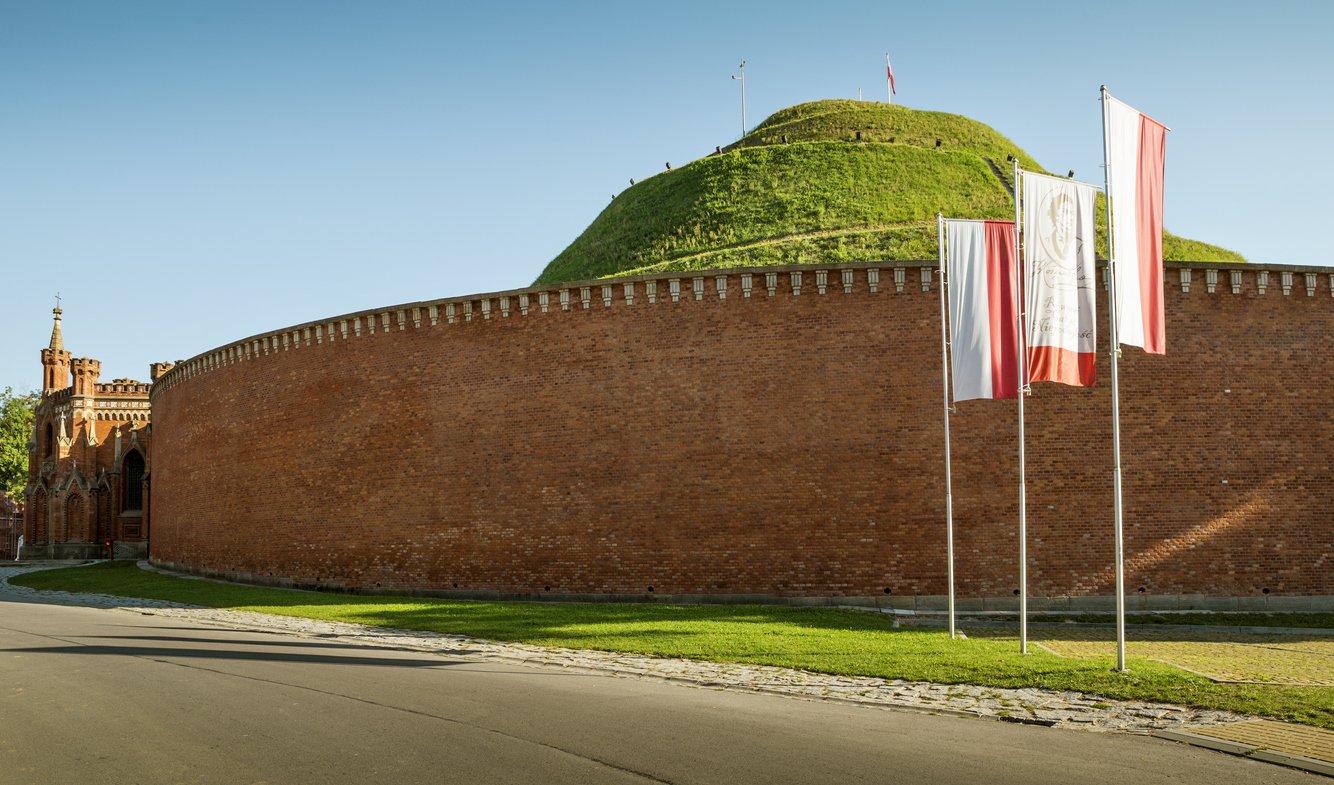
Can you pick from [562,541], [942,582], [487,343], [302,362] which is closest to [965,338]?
[942,582]

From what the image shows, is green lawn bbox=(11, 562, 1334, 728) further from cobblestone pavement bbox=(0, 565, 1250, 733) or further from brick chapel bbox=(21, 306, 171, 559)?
brick chapel bbox=(21, 306, 171, 559)

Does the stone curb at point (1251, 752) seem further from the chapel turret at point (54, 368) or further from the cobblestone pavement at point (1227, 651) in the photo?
the chapel turret at point (54, 368)

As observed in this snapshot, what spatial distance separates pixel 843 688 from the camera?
11.9 m

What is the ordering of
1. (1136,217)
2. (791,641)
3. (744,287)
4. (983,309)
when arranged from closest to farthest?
(1136,217)
(791,641)
(983,309)
(744,287)

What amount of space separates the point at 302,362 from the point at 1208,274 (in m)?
22.5

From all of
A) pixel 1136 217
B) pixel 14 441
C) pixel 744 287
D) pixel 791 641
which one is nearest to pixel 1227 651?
pixel 791 641

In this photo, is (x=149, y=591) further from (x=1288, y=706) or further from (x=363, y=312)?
(x=1288, y=706)

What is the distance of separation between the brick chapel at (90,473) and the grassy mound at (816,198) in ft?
72.2

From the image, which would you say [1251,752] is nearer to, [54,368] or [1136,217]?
[1136,217]

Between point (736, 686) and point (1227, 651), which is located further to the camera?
point (1227, 651)

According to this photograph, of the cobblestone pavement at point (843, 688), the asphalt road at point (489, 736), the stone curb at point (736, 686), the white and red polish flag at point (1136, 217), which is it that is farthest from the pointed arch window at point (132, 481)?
the white and red polish flag at point (1136, 217)

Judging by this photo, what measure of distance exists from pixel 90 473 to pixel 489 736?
49.8 metres

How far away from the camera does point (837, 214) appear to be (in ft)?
141

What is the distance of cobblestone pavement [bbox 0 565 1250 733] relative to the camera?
10094mm
